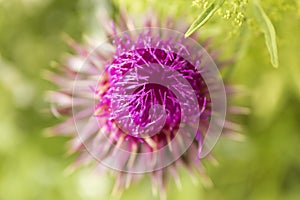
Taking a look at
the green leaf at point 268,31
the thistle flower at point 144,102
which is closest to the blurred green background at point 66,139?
the thistle flower at point 144,102

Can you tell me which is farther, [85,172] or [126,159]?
[85,172]

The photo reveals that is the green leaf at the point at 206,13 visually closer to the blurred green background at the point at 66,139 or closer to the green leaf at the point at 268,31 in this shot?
the green leaf at the point at 268,31

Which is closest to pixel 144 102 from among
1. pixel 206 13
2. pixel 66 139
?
pixel 206 13

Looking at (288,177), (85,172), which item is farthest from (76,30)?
(288,177)

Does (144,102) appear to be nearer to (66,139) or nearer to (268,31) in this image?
(268,31)

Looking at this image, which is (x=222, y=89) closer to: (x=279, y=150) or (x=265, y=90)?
(x=265, y=90)
